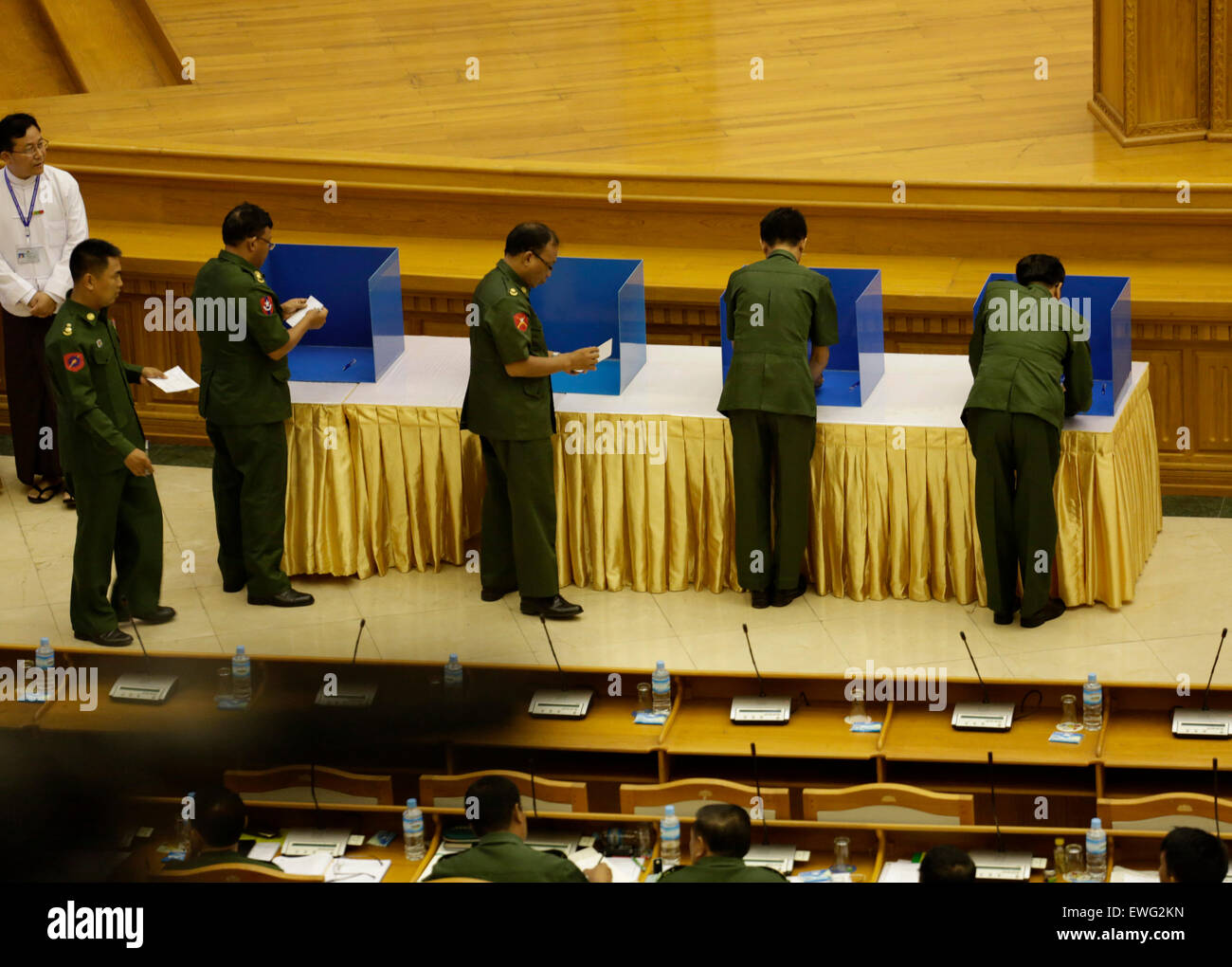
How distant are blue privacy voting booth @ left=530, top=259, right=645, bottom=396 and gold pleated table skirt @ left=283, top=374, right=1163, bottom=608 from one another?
285 millimetres

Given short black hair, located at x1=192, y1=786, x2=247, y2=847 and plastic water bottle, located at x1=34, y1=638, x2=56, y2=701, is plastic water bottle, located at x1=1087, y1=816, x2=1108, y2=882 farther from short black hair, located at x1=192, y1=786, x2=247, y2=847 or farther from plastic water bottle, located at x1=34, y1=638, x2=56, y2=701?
plastic water bottle, located at x1=34, y1=638, x2=56, y2=701

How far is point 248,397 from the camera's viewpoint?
6.57m

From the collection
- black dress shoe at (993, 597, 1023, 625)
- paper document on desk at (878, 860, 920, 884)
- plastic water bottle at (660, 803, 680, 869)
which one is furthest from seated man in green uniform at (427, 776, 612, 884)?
black dress shoe at (993, 597, 1023, 625)

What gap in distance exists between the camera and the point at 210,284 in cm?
646

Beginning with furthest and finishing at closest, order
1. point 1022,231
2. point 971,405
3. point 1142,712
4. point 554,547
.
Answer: point 1022,231 → point 554,547 → point 971,405 → point 1142,712

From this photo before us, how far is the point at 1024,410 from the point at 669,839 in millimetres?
1910

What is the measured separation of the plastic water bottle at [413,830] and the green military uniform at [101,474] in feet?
5.47

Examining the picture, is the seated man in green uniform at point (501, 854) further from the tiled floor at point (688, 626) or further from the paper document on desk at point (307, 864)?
the tiled floor at point (688, 626)

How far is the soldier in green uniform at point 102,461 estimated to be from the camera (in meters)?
6.26

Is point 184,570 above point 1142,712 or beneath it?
above

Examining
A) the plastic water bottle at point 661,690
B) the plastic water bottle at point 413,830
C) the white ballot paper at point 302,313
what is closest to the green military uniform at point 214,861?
the plastic water bottle at point 413,830
